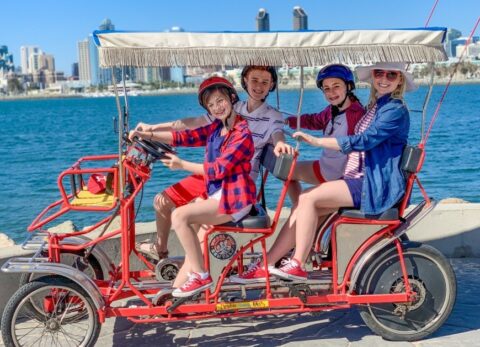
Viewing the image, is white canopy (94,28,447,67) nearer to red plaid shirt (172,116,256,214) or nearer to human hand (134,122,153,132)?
red plaid shirt (172,116,256,214)

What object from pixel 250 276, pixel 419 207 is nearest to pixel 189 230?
pixel 250 276

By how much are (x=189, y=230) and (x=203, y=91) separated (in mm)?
901

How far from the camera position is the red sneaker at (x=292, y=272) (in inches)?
Result: 180

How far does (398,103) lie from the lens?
4.59 m

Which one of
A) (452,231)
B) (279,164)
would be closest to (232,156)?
(279,164)

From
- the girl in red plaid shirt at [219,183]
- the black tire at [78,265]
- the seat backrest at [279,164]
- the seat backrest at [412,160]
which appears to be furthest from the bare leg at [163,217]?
the seat backrest at [412,160]

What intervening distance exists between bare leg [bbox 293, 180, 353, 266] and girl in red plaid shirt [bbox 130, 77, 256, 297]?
0.35 meters

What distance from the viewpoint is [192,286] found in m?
4.50

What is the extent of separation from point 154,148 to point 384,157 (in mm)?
1474

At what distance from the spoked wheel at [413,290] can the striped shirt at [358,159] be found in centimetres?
57

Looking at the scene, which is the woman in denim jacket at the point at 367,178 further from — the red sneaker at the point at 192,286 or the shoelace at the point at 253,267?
the red sneaker at the point at 192,286

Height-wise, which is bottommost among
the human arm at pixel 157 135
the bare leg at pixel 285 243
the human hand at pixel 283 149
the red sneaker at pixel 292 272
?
the red sneaker at pixel 292 272

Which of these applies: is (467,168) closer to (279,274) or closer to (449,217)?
(449,217)

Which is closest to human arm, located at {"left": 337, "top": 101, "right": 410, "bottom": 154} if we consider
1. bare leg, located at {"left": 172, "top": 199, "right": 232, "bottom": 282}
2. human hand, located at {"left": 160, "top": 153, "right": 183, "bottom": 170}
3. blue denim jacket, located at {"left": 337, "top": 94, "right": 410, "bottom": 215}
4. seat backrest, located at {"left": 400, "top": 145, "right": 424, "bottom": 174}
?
blue denim jacket, located at {"left": 337, "top": 94, "right": 410, "bottom": 215}
